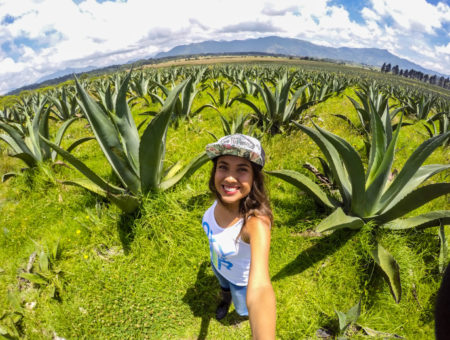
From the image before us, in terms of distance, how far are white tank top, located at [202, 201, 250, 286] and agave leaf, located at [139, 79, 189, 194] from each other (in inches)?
35.9

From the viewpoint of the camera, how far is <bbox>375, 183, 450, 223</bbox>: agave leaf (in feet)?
5.85

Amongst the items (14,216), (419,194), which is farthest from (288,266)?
(14,216)

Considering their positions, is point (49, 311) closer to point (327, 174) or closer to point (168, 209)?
point (168, 209)

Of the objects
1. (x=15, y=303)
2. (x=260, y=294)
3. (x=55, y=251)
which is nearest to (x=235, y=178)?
(x=260, y=294)

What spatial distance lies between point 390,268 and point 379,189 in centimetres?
68

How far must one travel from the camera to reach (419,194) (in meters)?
1.89

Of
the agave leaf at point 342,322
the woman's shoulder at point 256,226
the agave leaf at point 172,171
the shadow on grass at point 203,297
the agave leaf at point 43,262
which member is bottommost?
the shadow on grass at point 203,297

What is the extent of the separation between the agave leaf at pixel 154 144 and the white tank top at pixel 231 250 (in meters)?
0.91

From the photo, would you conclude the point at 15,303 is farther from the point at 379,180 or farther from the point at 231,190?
the point at 379,180

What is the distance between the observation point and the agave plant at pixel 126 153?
2045 mm

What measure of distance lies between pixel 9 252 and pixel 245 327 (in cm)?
272

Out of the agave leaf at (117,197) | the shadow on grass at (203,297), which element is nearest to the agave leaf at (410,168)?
the shadow on grass at (203,297)

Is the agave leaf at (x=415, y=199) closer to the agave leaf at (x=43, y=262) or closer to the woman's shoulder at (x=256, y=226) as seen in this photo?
the woman's shoulder at (x=256, y=226)

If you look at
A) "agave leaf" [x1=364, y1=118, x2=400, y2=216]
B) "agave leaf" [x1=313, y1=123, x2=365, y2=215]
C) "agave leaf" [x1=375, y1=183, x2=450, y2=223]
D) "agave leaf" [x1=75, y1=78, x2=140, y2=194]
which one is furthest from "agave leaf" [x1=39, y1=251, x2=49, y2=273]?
"agave leaf" [x1=375, y1=183, x2=450, y2=223]
